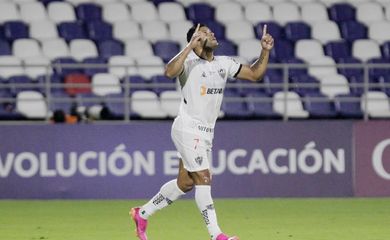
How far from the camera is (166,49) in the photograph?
22875mm

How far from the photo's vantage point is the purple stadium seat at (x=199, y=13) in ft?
78.9

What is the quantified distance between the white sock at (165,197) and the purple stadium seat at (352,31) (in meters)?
12.7

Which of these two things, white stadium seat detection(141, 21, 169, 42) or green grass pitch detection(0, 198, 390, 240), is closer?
green grass pitch detection(0, 198, 390, 240)

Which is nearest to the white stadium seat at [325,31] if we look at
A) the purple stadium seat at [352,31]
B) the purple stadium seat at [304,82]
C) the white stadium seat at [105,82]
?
the purple stadium seat at [352,31]

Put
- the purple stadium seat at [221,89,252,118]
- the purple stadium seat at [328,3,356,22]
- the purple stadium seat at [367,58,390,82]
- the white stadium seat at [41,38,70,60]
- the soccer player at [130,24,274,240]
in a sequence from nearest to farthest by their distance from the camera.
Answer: the soccer player at [130,24,274,240] → the purple stadium seat at [221,89,252,118] → the white stadium seat at [41,38,70,60] → the purple stadium seat at [367,58,390,82] → the purple stadium seat at [328,3,356,22]

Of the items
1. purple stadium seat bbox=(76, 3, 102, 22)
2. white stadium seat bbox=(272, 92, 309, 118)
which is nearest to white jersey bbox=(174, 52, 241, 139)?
white stadium seat bbox=(272, 92, 309, 118)

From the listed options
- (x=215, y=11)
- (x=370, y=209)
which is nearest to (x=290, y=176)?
(x=370, y=209)

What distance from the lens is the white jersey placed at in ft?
38.7

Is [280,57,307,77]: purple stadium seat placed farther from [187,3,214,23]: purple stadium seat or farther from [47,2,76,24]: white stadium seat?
[47,2,76,24]: white stadium seat

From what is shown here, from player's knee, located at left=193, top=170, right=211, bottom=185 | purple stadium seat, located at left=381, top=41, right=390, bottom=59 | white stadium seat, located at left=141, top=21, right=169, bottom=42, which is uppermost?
white stadium seat, located at left=141, top=21, right=169, bottom=42

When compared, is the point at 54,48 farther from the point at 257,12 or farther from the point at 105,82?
the point at 257,12

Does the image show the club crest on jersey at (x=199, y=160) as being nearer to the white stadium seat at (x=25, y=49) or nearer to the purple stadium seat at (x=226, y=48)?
the white stadium seat at (x=25, y=49)

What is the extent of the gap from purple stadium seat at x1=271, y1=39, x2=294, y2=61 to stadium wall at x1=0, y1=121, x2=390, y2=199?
4.37 meters

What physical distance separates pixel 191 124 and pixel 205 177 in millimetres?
558
